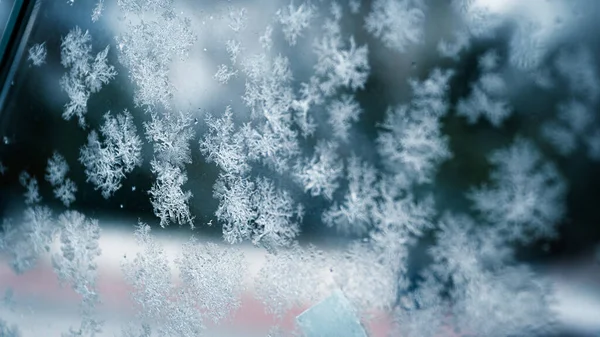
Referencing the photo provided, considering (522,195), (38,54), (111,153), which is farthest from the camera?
(38,54)

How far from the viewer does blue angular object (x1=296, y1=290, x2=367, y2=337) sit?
2.30 ft

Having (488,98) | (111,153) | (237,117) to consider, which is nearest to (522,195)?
(488,98)

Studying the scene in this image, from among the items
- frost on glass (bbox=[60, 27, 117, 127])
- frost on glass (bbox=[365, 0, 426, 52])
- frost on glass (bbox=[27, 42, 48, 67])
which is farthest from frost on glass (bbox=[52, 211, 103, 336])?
frost on glass (bbox=[365, 0, 426, 52])

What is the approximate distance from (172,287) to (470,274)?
1.43 feet

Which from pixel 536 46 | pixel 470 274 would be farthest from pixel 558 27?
pixel 470 274

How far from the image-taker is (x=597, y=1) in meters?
0.63

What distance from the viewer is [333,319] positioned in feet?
2.33

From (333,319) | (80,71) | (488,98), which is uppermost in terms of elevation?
(488,98)

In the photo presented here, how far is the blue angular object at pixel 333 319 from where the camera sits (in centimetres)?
70

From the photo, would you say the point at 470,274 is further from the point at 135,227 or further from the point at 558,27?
the point at 135,227

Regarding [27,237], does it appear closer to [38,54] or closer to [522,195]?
[38,54]

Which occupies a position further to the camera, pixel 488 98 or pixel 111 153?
pixel 111 153

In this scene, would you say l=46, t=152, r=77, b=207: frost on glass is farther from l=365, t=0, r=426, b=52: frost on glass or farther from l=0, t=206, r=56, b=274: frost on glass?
l=365, t=0, r=426, b=52: frost on glass

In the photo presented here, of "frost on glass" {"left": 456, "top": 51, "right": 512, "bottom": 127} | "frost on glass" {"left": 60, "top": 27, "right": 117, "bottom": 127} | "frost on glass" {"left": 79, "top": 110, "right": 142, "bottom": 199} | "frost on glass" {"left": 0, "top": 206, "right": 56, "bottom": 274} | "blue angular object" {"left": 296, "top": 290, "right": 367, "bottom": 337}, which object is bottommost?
"frost on glass" {"left": 0, "top": 206, "right": 56, "bottom": 274}
